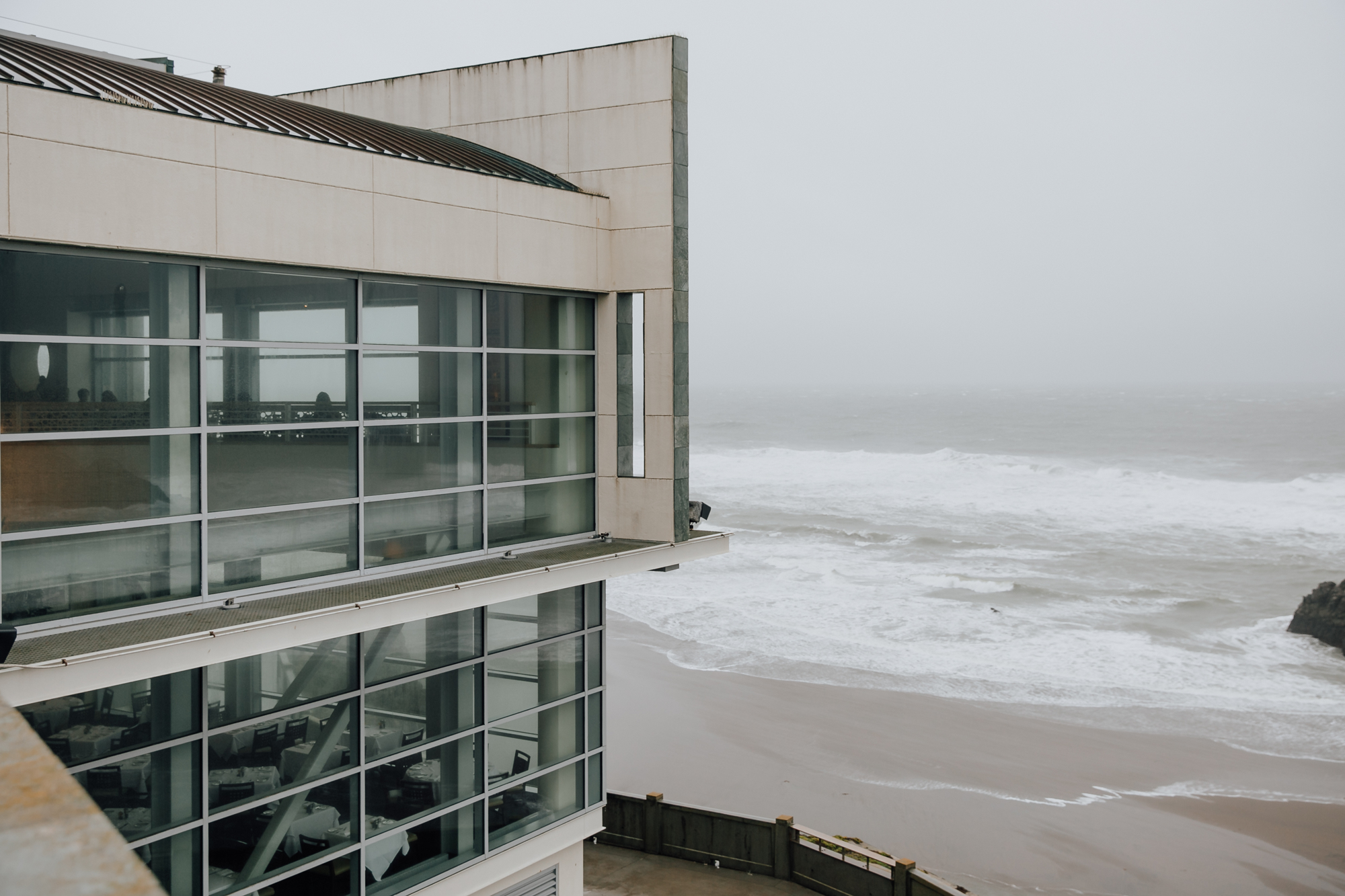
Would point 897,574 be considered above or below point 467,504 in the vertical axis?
below

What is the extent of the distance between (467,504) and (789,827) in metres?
7.53

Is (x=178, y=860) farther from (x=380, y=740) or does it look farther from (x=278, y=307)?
(x=278, y=307)

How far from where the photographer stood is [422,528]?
1162 cm

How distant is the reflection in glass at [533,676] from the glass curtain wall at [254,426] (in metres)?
1.44

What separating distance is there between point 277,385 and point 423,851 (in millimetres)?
5509

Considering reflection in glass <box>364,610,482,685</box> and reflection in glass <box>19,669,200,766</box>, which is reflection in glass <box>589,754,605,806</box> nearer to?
reflection in glass <box>364,610,482,685</box>

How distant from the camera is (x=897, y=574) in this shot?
44844mm

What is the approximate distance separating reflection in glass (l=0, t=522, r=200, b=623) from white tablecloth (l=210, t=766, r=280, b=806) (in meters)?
1.83

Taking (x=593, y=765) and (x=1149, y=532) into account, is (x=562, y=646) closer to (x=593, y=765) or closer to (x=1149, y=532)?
(x=593, y=765)

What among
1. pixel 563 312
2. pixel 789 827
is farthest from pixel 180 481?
pixel 789 827

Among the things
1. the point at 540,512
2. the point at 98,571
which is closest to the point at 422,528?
the point at 540,512

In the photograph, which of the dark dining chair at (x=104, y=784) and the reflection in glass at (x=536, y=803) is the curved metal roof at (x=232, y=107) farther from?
the reflection in glass at (x=536, y=803)

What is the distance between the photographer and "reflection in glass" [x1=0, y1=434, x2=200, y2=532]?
8359mm

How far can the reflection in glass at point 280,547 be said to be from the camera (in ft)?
32.1
